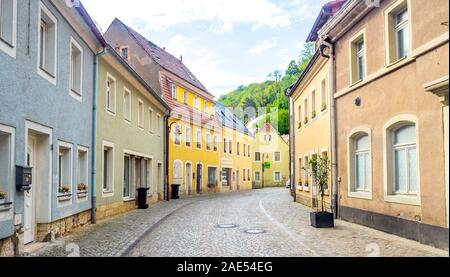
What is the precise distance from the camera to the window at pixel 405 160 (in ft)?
32.1

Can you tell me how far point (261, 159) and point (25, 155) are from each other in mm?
47723

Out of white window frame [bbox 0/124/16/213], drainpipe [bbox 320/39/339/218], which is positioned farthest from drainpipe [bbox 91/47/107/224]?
drainpipe [bbox 320/39/339/218]

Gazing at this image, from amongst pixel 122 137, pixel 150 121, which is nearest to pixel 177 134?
pixel 150 121

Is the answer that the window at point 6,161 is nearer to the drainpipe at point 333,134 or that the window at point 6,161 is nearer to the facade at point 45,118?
the facade at point 45,118

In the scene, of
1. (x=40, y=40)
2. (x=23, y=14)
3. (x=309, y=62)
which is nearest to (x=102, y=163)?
(x=40, y=40)

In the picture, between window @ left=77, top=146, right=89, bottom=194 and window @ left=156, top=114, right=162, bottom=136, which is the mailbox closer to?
window @ left=77, top=146, right=89, bottom=194

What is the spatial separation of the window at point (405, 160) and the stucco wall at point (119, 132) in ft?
26.1

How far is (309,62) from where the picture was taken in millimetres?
17453

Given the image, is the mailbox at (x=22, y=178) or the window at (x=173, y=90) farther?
the window at (x=173, y=90)

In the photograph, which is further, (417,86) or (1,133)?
(417,86)

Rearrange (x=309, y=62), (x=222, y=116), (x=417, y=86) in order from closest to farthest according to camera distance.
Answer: (x=417, y=86) < (x=309, y=62) < (x=222, y=116)

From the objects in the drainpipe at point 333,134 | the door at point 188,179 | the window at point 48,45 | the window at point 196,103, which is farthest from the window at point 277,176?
the window at point 48,45
